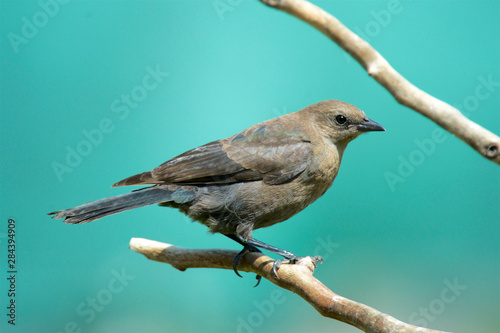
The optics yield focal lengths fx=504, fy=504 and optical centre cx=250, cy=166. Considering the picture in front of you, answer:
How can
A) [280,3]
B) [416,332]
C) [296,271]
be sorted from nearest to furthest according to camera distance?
1. [416,332]
2. [280,3]
3. [296,271]

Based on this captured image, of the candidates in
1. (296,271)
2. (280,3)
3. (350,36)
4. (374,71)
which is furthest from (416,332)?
(280,3)

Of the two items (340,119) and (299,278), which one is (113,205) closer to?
(299,278)

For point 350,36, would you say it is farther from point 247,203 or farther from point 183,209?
point 183,209

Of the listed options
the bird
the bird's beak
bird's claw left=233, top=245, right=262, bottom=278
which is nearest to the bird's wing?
the bird


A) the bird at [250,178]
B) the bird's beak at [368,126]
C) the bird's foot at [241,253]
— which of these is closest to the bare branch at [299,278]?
the bird's foot at [241,253]

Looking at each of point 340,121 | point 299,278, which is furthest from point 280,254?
point 340,121

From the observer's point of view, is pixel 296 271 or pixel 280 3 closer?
pixel 280 3
